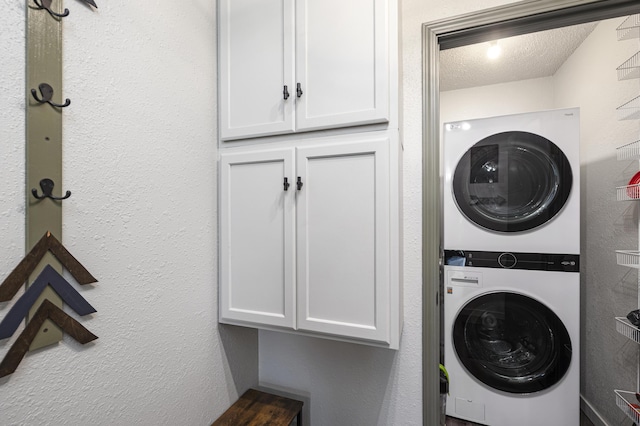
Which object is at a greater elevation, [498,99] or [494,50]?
[494,50]

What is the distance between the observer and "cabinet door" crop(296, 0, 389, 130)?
103 cm

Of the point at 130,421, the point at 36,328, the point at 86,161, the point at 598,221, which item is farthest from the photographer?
the point at 598,221

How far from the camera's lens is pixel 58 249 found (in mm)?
735

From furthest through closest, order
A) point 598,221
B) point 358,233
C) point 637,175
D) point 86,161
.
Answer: point 598,221 < point 637,175 < point 358,233 < point 86,161

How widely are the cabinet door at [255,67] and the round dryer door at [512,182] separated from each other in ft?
3.45

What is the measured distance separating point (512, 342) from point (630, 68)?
145 centimetres

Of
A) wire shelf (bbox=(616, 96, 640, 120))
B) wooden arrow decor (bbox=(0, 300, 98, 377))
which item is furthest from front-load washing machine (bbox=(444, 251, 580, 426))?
wooden arrow decor (bbox=(0, 300, 98, 377))

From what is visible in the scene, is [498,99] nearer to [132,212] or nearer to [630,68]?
[630,68]

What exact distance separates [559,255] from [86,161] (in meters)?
2.07

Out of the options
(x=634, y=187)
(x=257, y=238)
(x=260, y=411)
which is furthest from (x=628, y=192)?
(x=260, y=411)

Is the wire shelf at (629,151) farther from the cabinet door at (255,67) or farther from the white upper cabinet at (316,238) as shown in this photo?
the cabinet door at (255,67)

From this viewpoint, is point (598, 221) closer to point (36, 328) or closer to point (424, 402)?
point (424, 402)

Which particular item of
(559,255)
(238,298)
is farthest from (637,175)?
(238,298)

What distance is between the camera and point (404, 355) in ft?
4.35
